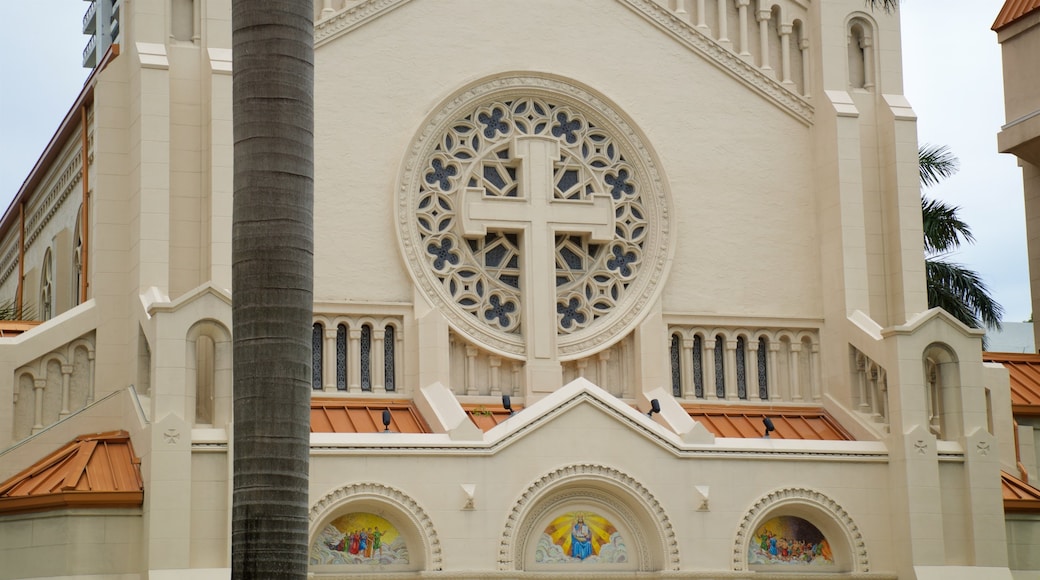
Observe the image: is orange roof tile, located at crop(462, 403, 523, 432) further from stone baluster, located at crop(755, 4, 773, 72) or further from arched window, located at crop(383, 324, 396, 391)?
stone baluster, located at crop(755, 4, 773, 72)

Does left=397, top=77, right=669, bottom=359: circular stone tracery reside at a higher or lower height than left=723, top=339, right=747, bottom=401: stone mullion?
higher

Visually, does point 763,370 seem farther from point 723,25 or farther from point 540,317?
point 723,25

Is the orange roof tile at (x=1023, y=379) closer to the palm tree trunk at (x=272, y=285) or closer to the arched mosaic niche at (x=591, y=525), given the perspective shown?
the arched mosaic niche at (x=591, y=525)

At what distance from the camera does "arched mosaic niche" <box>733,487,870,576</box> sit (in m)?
26.5

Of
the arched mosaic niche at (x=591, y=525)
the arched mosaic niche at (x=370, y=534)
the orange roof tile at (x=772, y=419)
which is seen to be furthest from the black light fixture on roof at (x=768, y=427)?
the arched mosaic niche at (x=370, y=534)

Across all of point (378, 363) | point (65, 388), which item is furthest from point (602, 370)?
point (65, 388)

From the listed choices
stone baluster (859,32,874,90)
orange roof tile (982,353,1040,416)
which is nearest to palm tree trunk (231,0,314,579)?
stone baluster (859,32,874,90)

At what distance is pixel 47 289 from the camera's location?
33.8 meters

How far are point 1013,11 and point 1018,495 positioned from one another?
12424mm

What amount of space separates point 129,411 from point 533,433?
19.3 ft

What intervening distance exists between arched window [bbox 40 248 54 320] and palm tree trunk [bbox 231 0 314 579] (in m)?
18.2

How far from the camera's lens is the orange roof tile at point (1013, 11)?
35.6m

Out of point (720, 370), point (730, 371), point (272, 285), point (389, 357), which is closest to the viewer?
point (272, 285)

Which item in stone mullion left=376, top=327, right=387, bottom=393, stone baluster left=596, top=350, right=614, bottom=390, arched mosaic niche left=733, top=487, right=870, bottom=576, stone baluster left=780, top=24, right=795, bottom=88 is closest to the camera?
arched mosaic niche left=733, top=487, right=870, bottom=576
